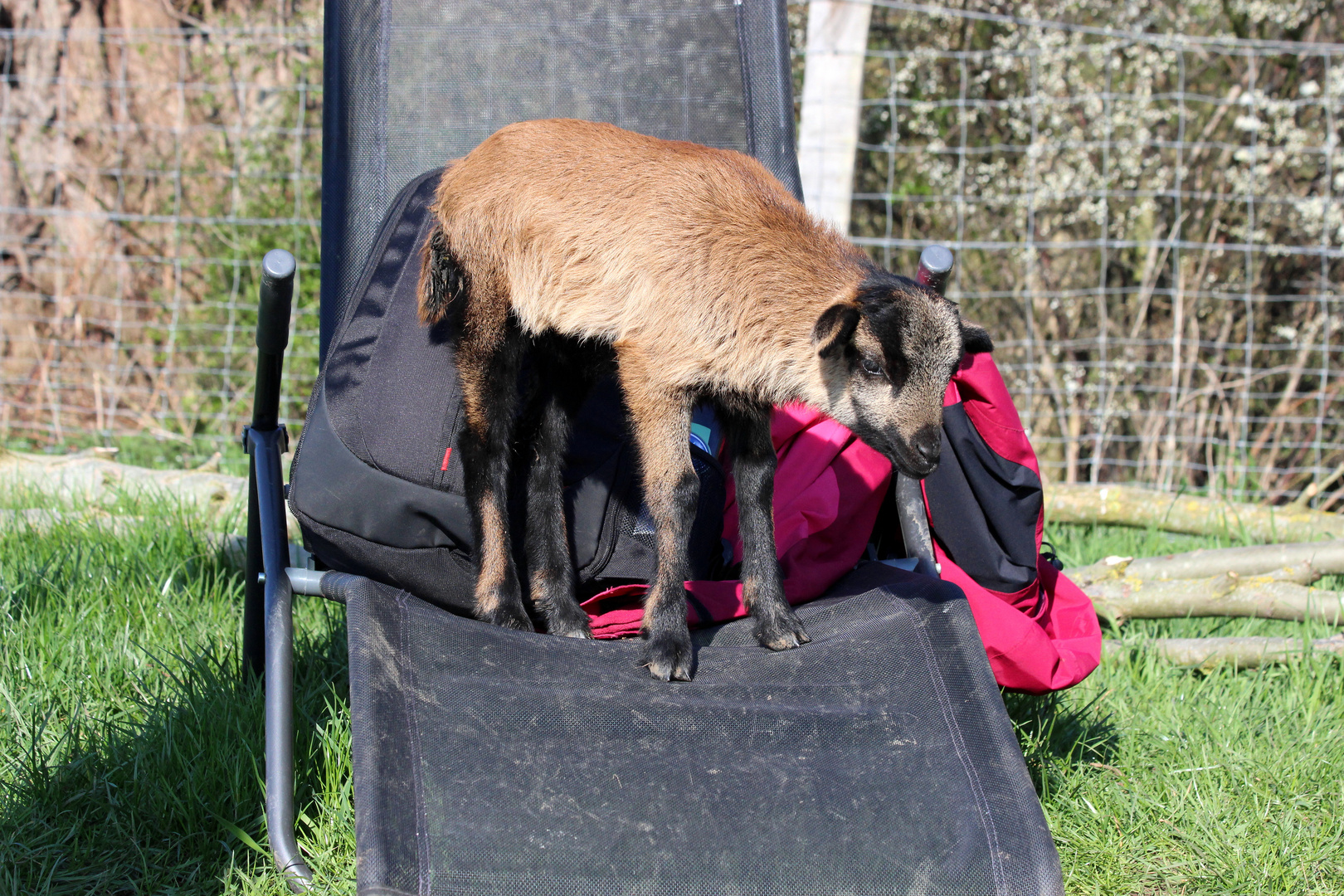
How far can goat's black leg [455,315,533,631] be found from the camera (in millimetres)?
2457

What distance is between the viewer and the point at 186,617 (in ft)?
9.73

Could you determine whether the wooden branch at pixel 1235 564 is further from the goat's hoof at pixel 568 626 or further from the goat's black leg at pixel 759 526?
the goat's hoof at pixel 568 626

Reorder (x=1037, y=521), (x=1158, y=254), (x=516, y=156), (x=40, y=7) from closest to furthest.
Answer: (x=516, y=156), (x=1037, y=521), (x=40, y=7), (x=1158, y=254)

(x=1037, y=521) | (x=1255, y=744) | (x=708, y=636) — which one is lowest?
(x=1255, y=744)

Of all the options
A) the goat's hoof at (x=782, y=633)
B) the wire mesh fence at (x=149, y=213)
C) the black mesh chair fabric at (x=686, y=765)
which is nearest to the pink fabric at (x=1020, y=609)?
the black mesh chair fabric at (x=686, y=765)

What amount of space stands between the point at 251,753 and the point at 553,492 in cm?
90

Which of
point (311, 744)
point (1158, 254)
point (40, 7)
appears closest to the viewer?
point (311, 744)

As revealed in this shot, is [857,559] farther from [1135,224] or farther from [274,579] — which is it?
[1135,224]

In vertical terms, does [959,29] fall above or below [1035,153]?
above

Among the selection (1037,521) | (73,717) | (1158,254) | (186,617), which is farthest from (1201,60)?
(73,717)

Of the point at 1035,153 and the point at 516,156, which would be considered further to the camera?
the point at 1035,153

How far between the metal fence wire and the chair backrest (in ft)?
7.04

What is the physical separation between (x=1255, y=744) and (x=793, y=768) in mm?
1509

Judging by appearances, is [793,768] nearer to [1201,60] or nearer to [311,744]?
[311,744]
